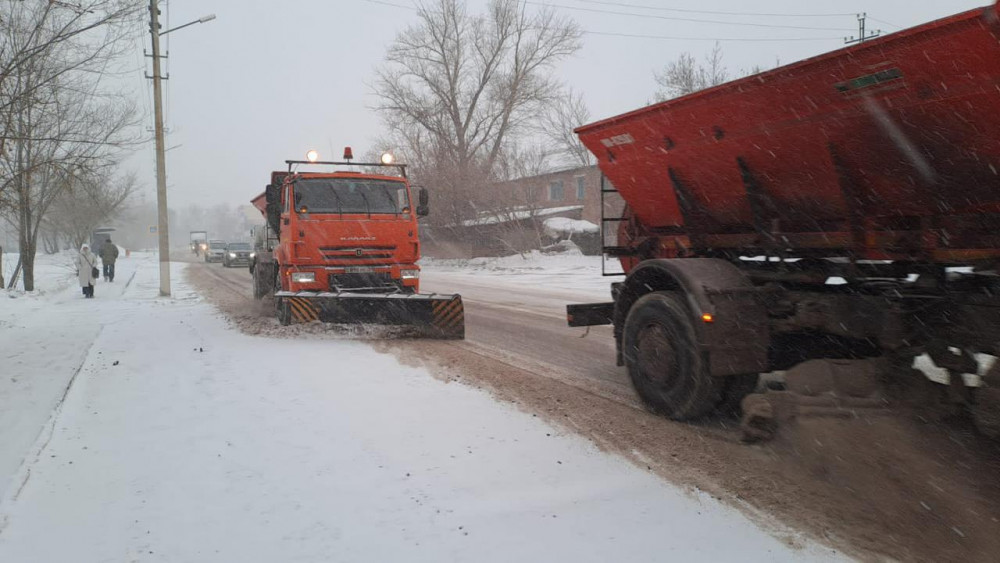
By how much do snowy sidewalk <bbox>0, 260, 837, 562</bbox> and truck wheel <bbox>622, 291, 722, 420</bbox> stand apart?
87cm

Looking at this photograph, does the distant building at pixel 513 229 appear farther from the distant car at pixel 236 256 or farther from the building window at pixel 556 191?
the distant car at pixel 236 256

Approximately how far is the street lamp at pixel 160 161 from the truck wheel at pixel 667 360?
48.8ft

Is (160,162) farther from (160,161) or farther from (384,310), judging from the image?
(384,310)

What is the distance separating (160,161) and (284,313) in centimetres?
966

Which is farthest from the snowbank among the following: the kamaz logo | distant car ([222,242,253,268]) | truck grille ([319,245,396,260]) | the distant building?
the kamaz logo

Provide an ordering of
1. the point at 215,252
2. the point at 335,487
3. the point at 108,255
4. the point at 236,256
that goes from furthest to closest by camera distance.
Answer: the point at 215,252 < the point at 236,256 < the point at 108,255 < the point at 335,487

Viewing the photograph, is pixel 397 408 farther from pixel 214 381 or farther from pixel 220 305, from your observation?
pixel 220 305

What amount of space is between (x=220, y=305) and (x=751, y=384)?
12.2m

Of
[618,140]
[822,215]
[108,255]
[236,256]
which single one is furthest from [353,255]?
[236,256]

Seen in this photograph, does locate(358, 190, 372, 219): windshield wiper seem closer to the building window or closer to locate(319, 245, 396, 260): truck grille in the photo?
locate(319, 245, 396, 260): truck grille

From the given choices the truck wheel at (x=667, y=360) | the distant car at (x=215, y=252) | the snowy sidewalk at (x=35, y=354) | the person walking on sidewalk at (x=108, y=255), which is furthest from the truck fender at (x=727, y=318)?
the distant car at (x=215, y=252)

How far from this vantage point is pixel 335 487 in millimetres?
3635

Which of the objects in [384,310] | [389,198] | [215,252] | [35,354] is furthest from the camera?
[215,252]

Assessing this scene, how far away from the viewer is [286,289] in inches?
383
